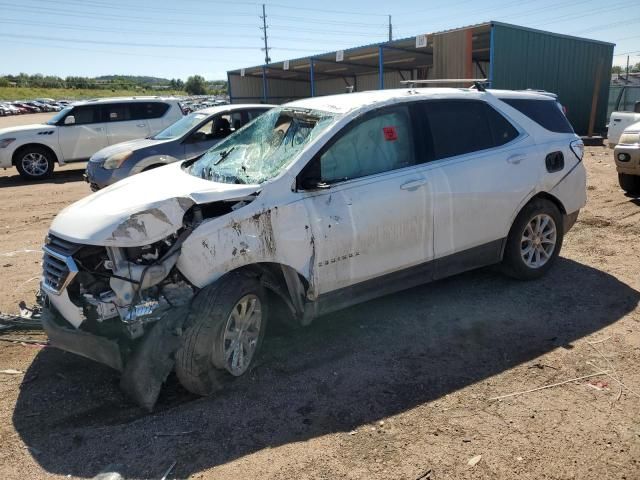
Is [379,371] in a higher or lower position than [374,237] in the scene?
lower

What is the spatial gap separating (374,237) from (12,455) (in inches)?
105

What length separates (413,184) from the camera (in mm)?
4219

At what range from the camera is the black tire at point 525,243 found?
5016 millimetres

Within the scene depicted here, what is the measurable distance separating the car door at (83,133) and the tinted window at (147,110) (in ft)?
2.58

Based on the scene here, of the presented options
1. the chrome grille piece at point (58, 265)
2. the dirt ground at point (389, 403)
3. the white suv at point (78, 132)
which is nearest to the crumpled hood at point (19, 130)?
the white suv at point (78, 132)

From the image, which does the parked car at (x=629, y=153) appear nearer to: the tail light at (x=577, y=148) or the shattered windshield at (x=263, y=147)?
the tail light at (x=577, y=148)

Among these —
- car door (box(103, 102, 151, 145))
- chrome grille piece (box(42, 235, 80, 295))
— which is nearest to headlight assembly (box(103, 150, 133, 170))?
car door (box(103, 102, 151, 145))

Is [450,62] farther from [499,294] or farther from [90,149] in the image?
[499,294]

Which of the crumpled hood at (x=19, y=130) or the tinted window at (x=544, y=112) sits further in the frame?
the crumpled hood at (x=19, y=130)

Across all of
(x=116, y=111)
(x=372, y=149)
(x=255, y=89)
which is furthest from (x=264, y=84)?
(x=372, y=149)

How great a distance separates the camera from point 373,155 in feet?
13.6

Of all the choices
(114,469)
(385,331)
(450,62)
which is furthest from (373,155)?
(450,62)

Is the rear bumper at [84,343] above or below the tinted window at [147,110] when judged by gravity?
below

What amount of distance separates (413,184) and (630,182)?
589cm
